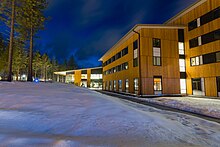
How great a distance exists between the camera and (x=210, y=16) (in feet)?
72.6

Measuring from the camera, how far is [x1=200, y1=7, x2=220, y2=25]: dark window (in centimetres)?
2112

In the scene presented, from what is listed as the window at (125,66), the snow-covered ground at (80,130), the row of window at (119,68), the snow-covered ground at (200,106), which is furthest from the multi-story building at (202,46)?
the snow-covered ground at (80,130)

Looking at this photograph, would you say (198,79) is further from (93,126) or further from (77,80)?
(77,80)

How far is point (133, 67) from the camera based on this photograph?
27625 millimetres

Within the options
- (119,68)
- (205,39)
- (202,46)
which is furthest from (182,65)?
(119,68)

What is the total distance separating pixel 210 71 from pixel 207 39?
4.79 meters

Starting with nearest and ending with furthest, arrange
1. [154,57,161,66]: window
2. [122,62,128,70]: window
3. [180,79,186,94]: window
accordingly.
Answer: [154,57,161,66]: window, [180,79,186,94]: window, [122,62,128,70]: window

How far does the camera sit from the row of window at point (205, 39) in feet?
69.9

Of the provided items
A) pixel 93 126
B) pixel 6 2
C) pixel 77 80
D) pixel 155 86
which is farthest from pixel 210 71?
pixel 77 80

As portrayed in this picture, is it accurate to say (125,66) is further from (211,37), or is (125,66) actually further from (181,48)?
(211,37)

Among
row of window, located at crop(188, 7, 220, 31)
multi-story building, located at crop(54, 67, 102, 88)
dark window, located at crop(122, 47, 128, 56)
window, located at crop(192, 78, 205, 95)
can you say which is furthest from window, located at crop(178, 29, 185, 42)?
multi-story building, located at crop(54, 67, 102, 88)

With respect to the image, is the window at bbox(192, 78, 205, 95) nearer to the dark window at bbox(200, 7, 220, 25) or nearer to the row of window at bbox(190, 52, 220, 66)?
the row of window at bbox(190, 52, 220, 66)

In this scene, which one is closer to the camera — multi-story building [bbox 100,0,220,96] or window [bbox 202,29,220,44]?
window [bbox 202,29,220,44]

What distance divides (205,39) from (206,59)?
3.05m
